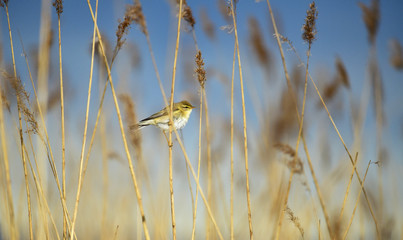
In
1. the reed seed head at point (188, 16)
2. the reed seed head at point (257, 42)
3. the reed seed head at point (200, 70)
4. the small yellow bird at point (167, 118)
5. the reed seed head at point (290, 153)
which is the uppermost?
the reed seed head at point (257, 42)

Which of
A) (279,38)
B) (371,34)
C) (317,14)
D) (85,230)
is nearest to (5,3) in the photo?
(279,38)

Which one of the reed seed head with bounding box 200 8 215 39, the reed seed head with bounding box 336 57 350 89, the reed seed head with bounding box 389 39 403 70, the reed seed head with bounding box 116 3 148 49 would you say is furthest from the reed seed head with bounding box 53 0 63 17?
the reed seed head with bounding box 389 39 403 70

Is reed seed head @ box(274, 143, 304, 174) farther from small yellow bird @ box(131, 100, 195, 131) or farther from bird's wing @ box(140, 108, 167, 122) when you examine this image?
bird's wing @ box(140, 108, 167, 122)

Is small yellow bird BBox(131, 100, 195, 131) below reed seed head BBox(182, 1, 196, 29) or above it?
above

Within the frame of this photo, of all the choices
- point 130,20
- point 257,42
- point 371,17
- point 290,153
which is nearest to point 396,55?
point 371,17

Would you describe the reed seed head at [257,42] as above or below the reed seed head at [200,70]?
above

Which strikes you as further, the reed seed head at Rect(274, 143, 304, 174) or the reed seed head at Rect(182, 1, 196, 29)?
the reed seed head at Rect(182, 1, 196, 29)

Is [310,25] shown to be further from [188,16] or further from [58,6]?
[58,6]

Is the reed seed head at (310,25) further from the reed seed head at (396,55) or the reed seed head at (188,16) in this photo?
the reed seed head at (396,55)

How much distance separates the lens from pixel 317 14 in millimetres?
1730

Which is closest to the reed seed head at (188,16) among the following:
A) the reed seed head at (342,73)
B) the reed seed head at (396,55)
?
the reed seed head at (342,73)

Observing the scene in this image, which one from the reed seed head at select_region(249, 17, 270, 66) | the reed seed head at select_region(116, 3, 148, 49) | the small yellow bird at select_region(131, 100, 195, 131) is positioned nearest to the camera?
the reed seed head at select_region(116, 3, 148, 49)

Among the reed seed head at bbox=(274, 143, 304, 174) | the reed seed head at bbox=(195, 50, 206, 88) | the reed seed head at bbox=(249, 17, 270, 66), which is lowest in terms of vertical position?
the reed seed head at bbox=(274, 143, 304, 174)

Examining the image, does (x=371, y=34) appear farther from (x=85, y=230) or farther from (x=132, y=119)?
(x=85, y=230)
